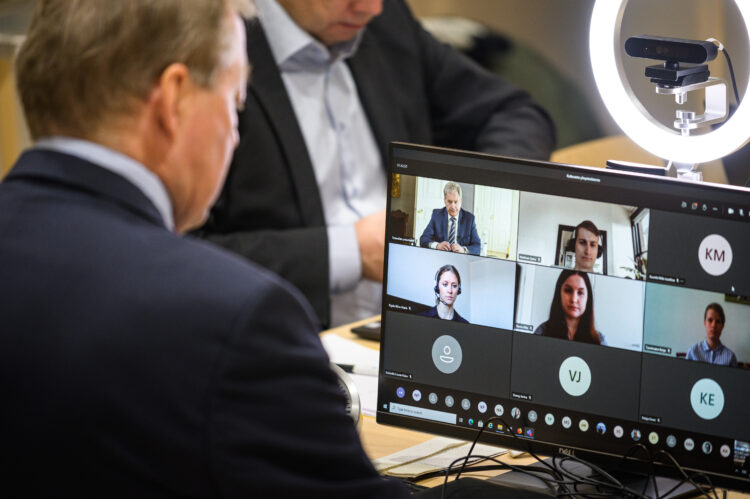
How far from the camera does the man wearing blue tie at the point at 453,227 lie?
121 cm

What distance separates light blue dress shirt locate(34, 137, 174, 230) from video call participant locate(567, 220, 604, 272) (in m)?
0.50

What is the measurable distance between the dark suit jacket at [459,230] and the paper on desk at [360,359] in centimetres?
36

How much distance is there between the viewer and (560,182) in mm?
1150

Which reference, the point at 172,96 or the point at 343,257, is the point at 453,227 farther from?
the point at 343,257

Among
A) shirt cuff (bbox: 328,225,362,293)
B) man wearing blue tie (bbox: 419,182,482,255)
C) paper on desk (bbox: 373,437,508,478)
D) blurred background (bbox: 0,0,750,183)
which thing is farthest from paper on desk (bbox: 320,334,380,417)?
blurred background (bbox: 0,0,750,183)

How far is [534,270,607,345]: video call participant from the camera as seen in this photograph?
45.5 inches

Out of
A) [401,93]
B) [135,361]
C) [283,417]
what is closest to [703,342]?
[283,417]

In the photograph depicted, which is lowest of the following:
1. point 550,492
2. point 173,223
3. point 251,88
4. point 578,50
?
point 550,492

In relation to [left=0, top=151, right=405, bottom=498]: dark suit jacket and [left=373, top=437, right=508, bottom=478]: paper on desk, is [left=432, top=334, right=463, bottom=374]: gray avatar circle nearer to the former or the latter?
[left=373, top=437, right=508, bottom=478]: paper on desk

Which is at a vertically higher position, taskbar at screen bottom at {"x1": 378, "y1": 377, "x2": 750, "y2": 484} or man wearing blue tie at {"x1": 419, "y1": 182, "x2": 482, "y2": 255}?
man wearing blue tie at {"x1": 419, "y1": 182, "x2": 482, "y2": 255}

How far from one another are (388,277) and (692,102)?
89.2 inches

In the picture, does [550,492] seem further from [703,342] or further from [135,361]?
[135,361]

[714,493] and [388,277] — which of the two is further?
[388,277]

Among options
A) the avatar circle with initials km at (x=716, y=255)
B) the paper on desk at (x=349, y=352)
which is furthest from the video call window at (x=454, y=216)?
the paper on desk at (x=349, y=352)
